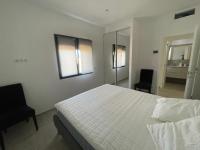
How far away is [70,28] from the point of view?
2785 mm

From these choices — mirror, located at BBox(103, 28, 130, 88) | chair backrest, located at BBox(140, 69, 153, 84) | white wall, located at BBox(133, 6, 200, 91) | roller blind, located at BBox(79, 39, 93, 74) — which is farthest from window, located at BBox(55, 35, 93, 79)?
chair backrest, located at BBox(140, 69, 153, 84)

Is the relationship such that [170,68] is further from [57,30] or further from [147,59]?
[57,30]

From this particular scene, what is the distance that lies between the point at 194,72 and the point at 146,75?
1328 mm

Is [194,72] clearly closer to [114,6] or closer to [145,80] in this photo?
[145,80]

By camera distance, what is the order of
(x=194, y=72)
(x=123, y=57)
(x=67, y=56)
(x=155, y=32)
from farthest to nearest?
(x=123, y=57), (x=155, y=32), (x=67, y=56), (x=194, y=72)

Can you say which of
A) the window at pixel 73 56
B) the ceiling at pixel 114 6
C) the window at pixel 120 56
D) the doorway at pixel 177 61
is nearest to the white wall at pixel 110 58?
the window at pixel 120 56

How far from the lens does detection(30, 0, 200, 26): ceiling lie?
2.09 metres

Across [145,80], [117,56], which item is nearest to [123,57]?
[117,56]

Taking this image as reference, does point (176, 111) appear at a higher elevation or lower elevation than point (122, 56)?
lower

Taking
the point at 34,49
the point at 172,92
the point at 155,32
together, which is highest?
the point at 155,32

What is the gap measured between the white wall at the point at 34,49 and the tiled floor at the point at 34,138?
1.68 feet

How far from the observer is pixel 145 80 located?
3.35 metres

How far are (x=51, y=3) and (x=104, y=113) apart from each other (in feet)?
8.37

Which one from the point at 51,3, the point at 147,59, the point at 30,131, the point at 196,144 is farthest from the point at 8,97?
the point at 147,59
